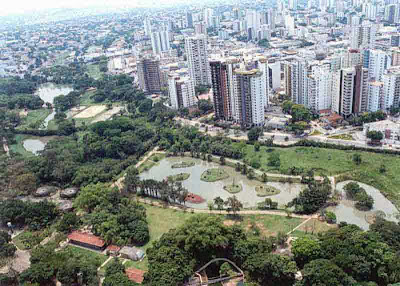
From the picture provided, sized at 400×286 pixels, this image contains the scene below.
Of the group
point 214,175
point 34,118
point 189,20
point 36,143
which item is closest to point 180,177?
point 214,175

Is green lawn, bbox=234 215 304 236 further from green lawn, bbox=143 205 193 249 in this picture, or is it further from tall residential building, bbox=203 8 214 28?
tall residential building, bbox=203 8 214 28

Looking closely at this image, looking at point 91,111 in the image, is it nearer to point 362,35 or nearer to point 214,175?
point 214,175

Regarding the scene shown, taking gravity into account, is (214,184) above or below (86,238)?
below

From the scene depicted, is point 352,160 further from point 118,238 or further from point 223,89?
point 118,238

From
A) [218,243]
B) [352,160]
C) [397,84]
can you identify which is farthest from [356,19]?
[218,243]

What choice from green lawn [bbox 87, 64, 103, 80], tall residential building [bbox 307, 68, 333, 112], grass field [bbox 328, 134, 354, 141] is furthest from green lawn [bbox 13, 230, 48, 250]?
green lawn [bbox 87, 64, 103, 80]

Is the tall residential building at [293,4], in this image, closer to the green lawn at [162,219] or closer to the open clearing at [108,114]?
the open clearing at [108,114]

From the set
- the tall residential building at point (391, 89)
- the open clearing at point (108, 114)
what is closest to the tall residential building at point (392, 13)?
the tall residential building at point (391, 89)
